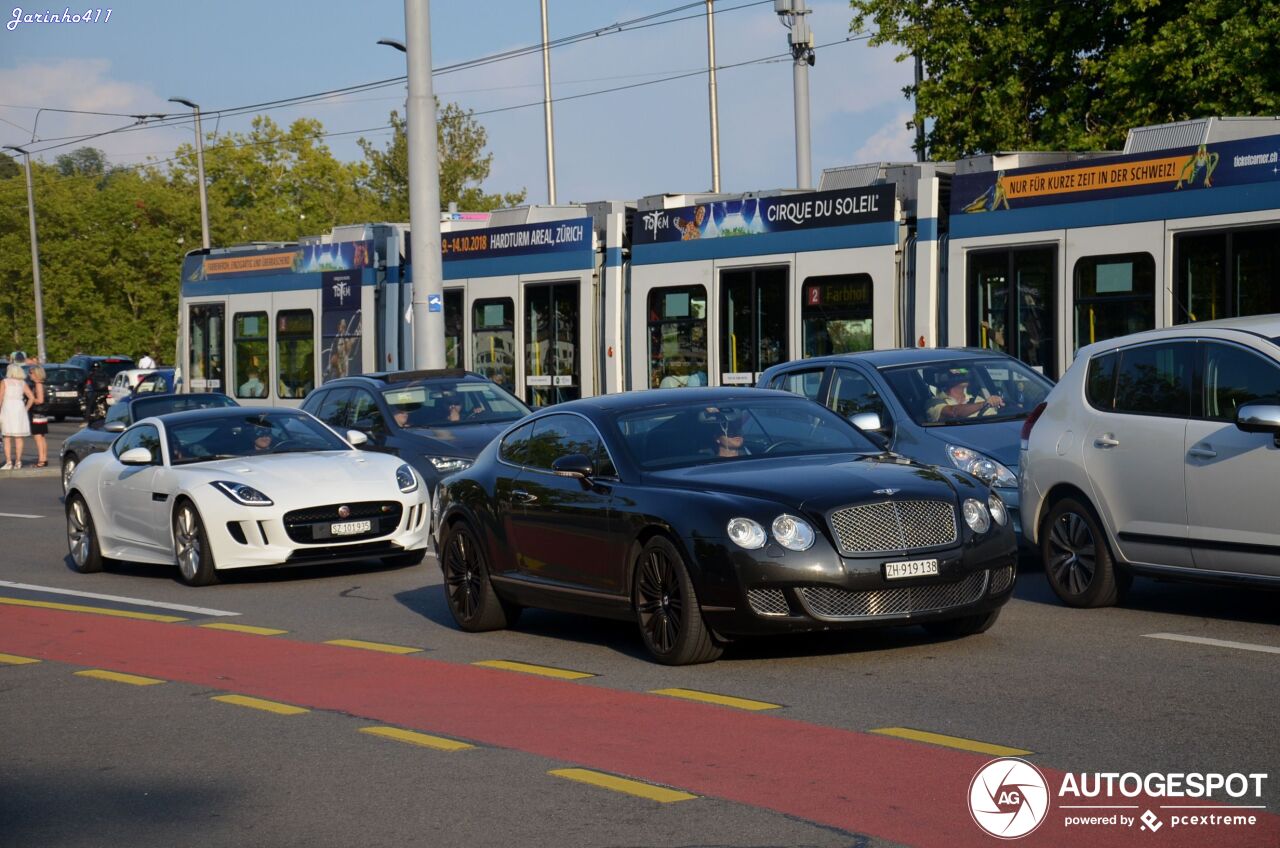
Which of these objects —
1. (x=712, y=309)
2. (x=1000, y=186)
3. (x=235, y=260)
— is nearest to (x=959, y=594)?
(x=1000, y=186)

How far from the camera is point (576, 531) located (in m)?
10.7

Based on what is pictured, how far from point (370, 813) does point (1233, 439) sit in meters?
5.55

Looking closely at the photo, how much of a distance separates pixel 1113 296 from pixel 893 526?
9.35 metres

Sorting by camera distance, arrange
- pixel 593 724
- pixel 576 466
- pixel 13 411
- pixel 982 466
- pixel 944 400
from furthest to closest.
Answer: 1. pixel 13 411
2. pixel 944 400
3. pixel 982 466
4. pixel 576 466
5. pixel 593 724

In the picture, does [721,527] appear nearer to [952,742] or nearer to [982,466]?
[952,742]

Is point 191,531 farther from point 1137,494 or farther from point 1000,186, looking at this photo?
point 1000,186

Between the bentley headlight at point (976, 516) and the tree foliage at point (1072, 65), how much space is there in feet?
79.3

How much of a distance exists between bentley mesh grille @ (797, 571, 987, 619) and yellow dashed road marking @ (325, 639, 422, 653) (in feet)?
9.01

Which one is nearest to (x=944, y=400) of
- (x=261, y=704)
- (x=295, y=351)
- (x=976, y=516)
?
(x=976, y=516)

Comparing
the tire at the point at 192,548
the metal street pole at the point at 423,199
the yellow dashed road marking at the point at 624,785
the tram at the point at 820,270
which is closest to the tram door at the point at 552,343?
the tram at the point at 820,270

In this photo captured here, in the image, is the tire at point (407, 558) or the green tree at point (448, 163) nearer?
the tire at point (407, 558)

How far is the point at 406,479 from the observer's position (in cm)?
1570

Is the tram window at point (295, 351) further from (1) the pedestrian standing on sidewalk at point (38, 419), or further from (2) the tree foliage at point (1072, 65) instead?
(2) the tree foliage at point (1072, 65)

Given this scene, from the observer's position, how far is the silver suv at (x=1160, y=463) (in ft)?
33.2
